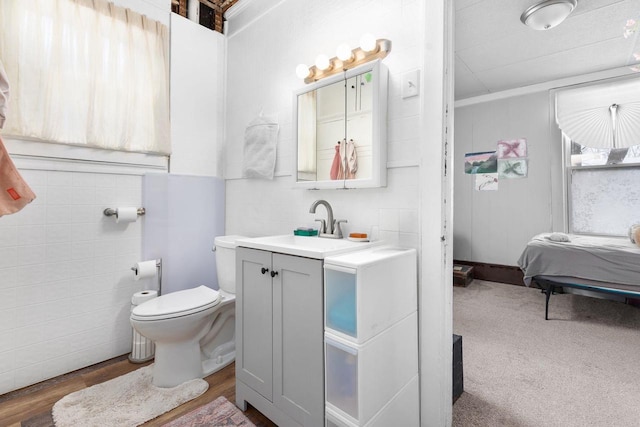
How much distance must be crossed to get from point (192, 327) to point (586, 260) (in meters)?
3.18

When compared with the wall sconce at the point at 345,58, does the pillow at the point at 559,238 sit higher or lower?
lower

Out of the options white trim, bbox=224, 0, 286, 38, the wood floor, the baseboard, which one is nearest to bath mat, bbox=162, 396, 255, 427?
the wood floor

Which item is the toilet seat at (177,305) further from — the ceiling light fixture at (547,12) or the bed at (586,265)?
the ceiling light fixture at (547,12)

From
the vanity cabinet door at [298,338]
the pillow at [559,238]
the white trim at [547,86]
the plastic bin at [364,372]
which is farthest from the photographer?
→ the white trim at [547,86]

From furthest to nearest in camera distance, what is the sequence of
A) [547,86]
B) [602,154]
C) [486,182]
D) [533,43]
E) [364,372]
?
[486,182], [547,86], [602,154], [533,43], [364,372]

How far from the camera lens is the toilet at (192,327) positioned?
5.40ft

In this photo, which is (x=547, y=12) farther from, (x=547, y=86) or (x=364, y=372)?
(x=364, y=372)

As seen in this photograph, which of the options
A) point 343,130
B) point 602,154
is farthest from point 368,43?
point 602,154

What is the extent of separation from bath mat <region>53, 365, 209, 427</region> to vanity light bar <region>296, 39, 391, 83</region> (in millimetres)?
1989

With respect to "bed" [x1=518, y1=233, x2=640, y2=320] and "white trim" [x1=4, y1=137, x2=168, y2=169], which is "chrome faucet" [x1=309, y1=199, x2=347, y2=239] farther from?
"bed" [x1=518, y1=233, x2=640, y2=320]

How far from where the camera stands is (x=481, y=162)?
413 cm

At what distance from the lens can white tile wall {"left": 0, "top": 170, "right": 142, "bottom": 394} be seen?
1.73 metres

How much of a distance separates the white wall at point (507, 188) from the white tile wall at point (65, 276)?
13.2 ft

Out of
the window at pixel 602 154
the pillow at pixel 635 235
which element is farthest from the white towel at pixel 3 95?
the window at pixel 602 154
